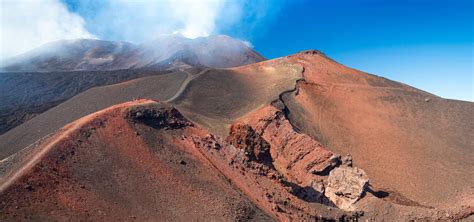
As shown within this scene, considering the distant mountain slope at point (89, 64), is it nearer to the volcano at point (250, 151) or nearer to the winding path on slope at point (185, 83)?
the winding path on slope at point (185, 83)

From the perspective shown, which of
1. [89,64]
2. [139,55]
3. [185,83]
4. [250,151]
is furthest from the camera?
[139,55]

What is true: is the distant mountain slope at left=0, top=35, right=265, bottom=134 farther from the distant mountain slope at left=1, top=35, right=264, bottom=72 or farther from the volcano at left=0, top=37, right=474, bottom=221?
the volcano at left=0, top=37, right=474, bottom=221

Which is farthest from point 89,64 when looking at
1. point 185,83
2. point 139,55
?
point 185,83

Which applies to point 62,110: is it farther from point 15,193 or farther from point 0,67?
point 0,67

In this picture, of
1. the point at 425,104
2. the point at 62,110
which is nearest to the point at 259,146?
the point at 62,110

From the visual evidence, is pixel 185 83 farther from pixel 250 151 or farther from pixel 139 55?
pixel 139 55

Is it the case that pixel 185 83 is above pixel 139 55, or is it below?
below

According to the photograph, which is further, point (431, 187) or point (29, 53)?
point (29, 53)
